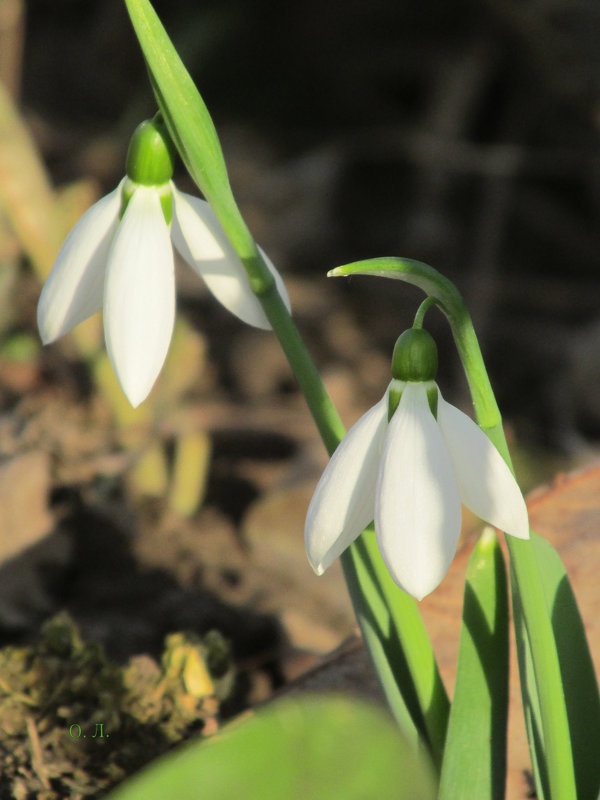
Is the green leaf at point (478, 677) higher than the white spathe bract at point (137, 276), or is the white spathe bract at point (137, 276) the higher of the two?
the white spathe bract at point (137, 276)

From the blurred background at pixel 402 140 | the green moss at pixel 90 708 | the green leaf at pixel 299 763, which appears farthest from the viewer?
the blurred background at pixel 402 140

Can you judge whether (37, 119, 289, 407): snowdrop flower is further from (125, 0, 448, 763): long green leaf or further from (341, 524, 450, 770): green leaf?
(341, 524, 450, 770): green leaf

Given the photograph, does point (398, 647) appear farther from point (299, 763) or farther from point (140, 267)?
point (140, 267)

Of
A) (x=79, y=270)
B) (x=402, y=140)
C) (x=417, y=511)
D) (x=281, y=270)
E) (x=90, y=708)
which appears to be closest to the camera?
(x=417, y=511)

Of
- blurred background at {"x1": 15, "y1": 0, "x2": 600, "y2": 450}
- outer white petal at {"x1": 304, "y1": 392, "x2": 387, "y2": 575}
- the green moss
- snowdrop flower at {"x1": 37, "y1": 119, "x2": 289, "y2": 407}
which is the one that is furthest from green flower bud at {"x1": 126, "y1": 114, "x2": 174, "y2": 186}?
blurred background at {"x1": 15, "y1": 0, "x2": 600, "y2": 450}

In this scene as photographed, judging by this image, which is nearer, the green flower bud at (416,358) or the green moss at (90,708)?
the green flower bud at (416,358)

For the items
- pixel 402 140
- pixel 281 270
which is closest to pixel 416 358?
pixel 281 270

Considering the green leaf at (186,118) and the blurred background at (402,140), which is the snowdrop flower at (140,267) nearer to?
the green leaf at (186,118)

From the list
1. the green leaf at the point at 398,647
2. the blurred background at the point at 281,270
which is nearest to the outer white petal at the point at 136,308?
the green leaf at the point at 398,647
